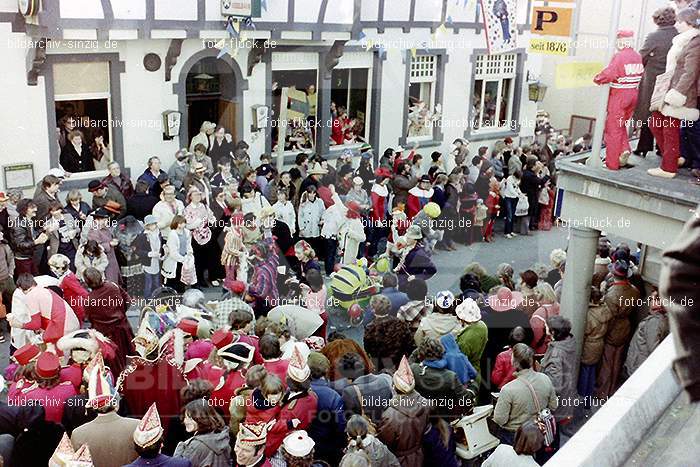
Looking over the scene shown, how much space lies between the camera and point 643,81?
25.6 ft

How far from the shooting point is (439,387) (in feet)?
19.3

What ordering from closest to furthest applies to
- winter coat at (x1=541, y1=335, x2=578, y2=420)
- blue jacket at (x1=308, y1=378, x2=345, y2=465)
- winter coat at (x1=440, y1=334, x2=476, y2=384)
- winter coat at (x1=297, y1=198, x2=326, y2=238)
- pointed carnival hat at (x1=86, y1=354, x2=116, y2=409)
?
pointed carnival hat at (x1=86, y1=354, x2=116, y2=409) → blue jacket at (x1=308, y1=378, x2=345, y2=465) → winter coat at (x1=440, y1=334, x2=476, y2=384) → winter coat at (x1=541, y1=335, x2=578, y2=420) → winter coat at (x1=297, y1=198, x2=326, y2=238)

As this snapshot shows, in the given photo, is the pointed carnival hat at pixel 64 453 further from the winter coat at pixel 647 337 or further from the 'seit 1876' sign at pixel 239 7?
the 'seit 1876' sign at pixel 239 7

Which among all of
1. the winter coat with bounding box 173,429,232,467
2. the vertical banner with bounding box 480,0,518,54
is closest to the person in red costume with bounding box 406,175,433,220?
the vertical banner with bounding box 480,0,518,54

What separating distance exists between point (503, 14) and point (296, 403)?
12014 millimetres

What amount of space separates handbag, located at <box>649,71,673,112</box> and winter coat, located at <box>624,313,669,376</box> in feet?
6.50

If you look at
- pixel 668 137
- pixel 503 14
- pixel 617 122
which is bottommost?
pixel 668 137

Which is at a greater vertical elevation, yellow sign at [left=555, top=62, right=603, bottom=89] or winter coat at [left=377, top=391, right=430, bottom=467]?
yellow sign at [left=555, top=62, right=603, bottom=89]

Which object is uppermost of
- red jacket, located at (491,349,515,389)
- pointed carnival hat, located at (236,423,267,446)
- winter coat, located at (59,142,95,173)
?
winter coat, located at (59,142,95,173)

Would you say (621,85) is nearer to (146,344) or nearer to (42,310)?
(146,344)

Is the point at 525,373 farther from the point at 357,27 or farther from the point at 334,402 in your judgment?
the point at 357,27

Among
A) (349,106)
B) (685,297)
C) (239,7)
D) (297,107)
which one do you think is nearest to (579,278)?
(685,297)

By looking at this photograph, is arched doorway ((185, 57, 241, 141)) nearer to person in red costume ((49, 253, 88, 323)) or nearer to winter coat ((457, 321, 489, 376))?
person in red costume ((49, 253, 88, 323))

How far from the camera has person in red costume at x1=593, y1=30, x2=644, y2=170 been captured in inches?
280
